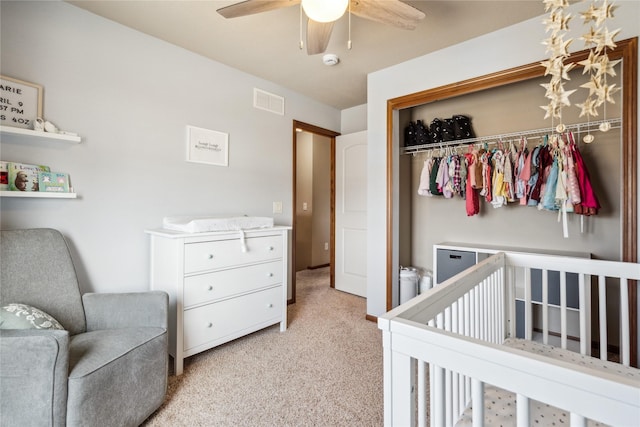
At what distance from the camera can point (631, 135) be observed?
1717mm

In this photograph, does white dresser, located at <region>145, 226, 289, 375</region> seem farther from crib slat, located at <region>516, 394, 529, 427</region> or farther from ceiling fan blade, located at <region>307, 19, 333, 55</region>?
crib slat, located at <region>516, 394, 529, 427</region>

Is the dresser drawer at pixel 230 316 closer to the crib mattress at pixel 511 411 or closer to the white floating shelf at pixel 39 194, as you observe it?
the white floating shelf at pixel 39 194

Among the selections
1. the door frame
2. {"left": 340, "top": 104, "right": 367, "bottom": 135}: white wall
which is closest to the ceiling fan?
the door frame

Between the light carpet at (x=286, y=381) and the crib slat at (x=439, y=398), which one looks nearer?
the crib slat at (x=439, y=398)

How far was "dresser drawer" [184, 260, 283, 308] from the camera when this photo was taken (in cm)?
196

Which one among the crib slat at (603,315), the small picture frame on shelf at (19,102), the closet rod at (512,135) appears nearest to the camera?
the crib slat at (603,315)

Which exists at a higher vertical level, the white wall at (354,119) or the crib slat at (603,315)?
the white wall at (354,119)

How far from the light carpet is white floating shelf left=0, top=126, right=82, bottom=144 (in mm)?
1589

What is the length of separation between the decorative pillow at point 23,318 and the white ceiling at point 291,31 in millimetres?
1814

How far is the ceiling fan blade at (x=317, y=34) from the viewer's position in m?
1.59

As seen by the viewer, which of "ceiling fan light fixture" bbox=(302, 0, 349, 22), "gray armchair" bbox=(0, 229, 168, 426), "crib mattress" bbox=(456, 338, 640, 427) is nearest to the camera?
"crib mattress" bbox=(456, 338, 640, 427)

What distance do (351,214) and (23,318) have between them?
295 cm

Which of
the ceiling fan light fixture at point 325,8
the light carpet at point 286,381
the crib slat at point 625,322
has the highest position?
the ceiling fan light fixture at point 325,8

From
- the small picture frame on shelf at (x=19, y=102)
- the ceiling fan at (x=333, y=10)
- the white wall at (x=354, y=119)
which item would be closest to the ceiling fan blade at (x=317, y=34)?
the ceiling fan at (x=333, y=10)
